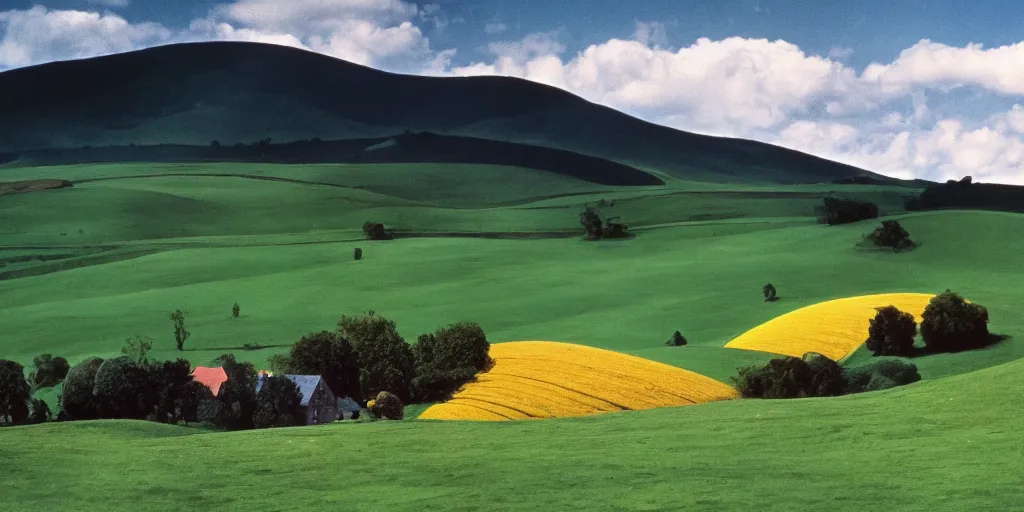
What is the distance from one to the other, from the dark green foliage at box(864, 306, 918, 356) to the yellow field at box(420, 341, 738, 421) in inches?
443

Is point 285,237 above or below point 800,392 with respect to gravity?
above

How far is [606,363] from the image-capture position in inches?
2052

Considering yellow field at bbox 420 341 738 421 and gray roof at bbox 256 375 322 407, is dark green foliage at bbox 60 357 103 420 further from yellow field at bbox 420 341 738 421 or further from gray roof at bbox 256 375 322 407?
yellow field at bbox 420 341 738 421

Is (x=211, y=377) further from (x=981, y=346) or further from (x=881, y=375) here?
(x=981, y=346)

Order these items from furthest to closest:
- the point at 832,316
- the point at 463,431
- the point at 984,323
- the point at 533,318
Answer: the point at 533,318 < the point at 832,316 < the point at 984,323 < the point at 463,431

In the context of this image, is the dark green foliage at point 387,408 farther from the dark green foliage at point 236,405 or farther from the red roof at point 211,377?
the red roof at point 211,377

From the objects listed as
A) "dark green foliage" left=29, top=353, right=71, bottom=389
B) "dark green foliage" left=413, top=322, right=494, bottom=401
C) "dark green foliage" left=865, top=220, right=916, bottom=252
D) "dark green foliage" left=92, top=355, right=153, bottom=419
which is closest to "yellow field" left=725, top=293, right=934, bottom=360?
"dark green foliage" left=413, top=322, right=494, bottom=401

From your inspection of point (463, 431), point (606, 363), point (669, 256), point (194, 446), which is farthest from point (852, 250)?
point (194, 446)

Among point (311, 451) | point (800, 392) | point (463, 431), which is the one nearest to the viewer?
point (311, 451)

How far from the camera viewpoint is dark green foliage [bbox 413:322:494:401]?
4953 centimetres

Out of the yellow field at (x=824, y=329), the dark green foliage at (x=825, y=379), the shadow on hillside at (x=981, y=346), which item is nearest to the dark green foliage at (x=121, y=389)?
the dark green foliage at (x=825, y=379)

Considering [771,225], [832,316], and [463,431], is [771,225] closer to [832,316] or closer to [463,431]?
[832,316]

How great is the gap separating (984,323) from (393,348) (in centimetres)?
3089

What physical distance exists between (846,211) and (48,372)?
280 ft
